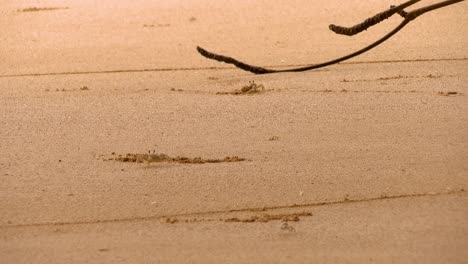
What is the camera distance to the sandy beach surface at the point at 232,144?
5.22 meters

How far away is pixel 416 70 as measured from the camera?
357 inches

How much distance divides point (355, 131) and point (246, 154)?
763mm

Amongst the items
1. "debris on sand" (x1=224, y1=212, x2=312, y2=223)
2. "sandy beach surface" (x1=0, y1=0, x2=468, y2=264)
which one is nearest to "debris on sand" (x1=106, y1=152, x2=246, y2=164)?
"sandy beach surface" (x1=0, y1=0, x2=468, y2=264)

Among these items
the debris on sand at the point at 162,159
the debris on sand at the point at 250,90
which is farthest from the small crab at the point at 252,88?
the debris on sand at the point at 162,159

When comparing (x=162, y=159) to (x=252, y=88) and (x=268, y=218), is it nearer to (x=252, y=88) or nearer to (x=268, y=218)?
(x=268, y=218)

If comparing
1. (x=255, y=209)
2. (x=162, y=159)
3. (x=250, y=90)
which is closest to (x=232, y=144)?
(x=162, y=159)

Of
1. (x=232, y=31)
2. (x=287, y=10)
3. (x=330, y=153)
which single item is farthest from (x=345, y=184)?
(x=287, y=10)

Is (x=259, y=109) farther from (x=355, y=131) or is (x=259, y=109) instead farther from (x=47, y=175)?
(x=47, y=175)

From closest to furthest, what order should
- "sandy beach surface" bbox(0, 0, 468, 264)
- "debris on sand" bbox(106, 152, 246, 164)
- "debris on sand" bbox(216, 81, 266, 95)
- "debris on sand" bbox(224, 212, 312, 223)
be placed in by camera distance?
1. "sandy beach surface" bbox(0, 0, 468, 264)
2. "debris on sand" bbox(224, 212, 312, 223)
3. "debris on sand" bbox(106, 152, 246, 164)
4. "debris on sand" bbox(216, 81, 266, 95)

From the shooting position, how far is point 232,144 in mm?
7023

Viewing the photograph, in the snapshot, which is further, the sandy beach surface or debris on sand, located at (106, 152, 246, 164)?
debris on sand, located at (106, 152, 246, 164)

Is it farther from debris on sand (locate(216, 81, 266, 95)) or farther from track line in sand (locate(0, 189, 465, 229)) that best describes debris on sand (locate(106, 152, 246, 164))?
debris on sand (locate(216, 81, 266, 95))

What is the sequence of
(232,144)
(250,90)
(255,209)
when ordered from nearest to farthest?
(255,209), (232,144), (250,90)

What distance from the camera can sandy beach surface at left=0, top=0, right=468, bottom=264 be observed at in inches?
205
